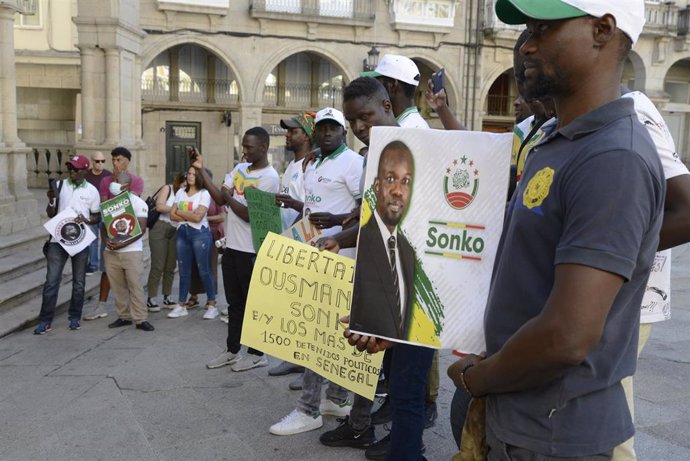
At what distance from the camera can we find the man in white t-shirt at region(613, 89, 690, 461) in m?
1.99

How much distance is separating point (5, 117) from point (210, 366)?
707 centimetres

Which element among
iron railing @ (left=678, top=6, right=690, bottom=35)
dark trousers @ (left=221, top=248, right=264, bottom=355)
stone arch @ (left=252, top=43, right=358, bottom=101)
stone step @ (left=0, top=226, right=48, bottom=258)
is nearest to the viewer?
dark trousers @ (left=221, top=248, right=264, bottom=355)

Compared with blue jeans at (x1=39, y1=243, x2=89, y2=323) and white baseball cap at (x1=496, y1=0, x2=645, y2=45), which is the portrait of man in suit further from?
blue jeans at (x1=39, y1=243, x2=89, y2=323)

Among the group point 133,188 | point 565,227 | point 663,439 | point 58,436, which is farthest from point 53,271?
point 565,227

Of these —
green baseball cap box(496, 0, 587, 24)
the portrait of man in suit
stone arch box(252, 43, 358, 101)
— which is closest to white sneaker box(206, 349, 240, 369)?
the portrait of man in suit

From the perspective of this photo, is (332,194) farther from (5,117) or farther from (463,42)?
(463,42)

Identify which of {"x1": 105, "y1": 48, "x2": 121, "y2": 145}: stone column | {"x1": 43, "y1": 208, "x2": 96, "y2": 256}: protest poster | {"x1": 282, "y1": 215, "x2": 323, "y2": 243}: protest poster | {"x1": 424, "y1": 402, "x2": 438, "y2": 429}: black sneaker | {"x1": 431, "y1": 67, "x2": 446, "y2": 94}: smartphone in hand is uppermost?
{"x1": 105, "y1": 48, "x2": 121, "y2": 145}: stone column

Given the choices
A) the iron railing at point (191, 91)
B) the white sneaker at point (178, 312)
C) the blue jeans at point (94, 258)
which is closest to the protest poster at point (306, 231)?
the white sneaker at point (178, 312)

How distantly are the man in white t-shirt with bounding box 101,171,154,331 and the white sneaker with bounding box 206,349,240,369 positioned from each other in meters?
1.63

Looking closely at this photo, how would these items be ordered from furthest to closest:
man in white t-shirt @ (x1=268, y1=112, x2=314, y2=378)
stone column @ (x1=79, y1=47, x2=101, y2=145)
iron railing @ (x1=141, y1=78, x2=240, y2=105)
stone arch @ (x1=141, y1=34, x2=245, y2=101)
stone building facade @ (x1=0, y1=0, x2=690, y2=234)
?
1. iron railing @ (x1=141, y1=78, x2=240, y2=105)
2. stone building facade @ (x1=0, y1=0, x2=690, y2=234)
3. stone arch @ (x1=141, y1=34, x2=245, y2=101)
4. stone column @ (x1=79, y1=47, x2=101, y2=145)
5. man in white t-shirt @ (x1=268, y1=112, x2=314, y2=378)

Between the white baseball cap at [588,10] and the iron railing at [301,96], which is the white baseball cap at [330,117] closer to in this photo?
the white baseball cap at [588,10]

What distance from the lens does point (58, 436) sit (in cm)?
416

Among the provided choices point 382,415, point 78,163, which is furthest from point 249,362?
point 78,163

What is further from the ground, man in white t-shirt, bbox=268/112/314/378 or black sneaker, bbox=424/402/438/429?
man in white t-shirt, bbox=268/112/314/378
